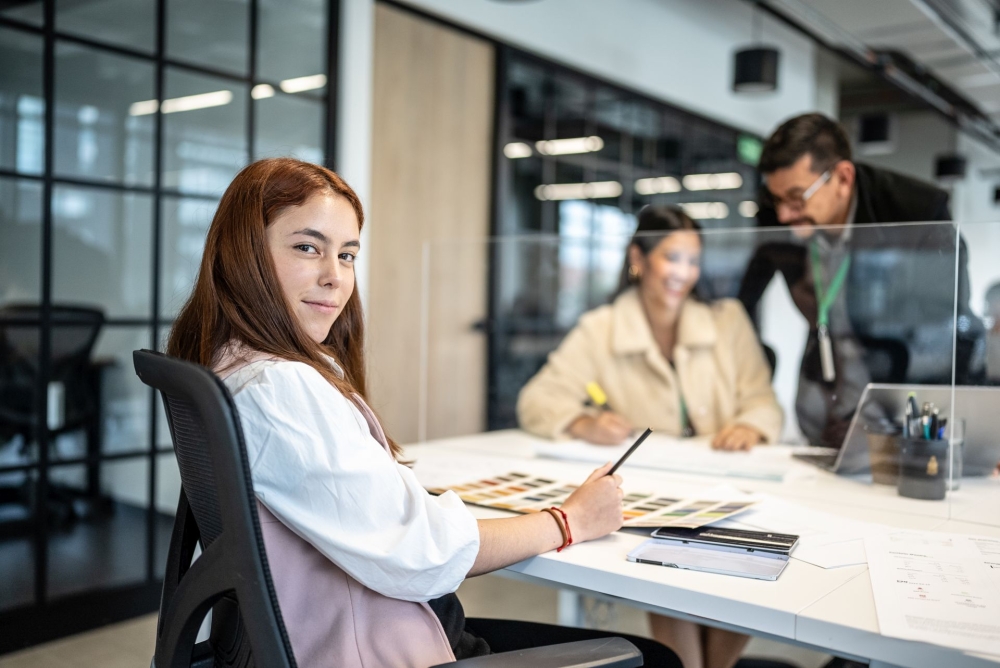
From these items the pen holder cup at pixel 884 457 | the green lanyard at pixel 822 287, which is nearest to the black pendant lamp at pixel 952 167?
the green lanyard at pixel 822 287

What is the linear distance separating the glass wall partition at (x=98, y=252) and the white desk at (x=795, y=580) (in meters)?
1.55

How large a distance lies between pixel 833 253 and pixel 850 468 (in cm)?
48

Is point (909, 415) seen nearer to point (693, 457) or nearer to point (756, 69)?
point (693, 457)

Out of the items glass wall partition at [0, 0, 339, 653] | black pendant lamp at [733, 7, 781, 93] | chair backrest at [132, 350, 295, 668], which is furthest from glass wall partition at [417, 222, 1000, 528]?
black pendant lamp at [733, 7, 781, 93]

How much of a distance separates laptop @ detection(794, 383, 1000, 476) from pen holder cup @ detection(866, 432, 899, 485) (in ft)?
0.06

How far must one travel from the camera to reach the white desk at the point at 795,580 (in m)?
0.94

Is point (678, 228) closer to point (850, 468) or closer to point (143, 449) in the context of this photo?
point (850, 468)

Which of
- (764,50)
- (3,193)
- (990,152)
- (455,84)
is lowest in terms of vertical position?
(3,193)

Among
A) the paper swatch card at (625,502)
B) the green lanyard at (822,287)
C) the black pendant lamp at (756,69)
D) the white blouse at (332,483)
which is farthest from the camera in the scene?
the black pendant lamp at (756,69)

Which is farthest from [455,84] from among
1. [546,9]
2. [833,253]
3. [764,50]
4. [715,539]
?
[715,539]

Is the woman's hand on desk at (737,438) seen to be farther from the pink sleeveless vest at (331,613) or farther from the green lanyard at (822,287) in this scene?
the pink sleeveless vest at (331,613)

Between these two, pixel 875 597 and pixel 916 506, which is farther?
pixel 916 506

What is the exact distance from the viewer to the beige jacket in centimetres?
213

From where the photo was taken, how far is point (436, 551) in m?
1.00
